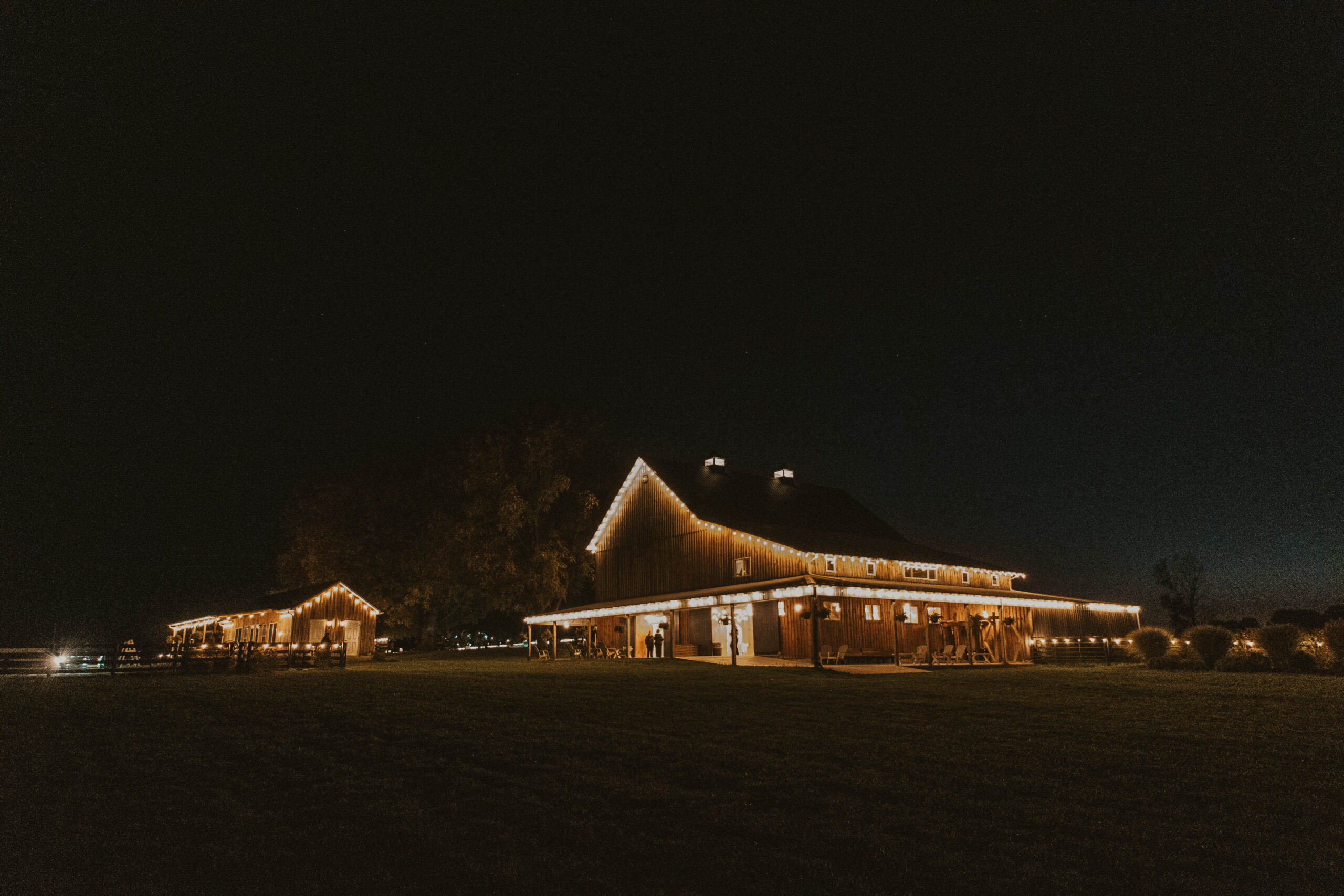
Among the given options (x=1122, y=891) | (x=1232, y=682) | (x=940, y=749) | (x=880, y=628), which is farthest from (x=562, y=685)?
(x=880, y=628)

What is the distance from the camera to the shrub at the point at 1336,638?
23.4m

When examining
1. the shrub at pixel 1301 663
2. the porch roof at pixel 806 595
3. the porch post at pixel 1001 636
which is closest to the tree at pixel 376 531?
the porch roof at pixel 806 595

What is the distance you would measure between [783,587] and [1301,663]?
1488cm

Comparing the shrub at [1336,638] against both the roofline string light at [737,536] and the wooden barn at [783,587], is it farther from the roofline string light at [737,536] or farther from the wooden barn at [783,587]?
the roofline string light at [737,536]

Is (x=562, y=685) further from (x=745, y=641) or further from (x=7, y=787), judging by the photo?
(x=745, y=641)

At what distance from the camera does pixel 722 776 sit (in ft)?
25.7

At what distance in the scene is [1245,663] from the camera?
2417cm

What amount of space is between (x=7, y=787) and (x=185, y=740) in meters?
2.44

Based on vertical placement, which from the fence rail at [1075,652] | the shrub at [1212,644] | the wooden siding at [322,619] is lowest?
the fence rail at [1075,652]

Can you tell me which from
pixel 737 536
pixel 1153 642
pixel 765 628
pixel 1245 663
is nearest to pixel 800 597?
pixel 737 536

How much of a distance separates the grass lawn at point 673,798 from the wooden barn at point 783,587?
591 inches

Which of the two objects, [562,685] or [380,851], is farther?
[562,685]

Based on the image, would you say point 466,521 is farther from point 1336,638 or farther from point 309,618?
point 1336,638

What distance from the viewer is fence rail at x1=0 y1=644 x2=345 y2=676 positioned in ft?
79.7
